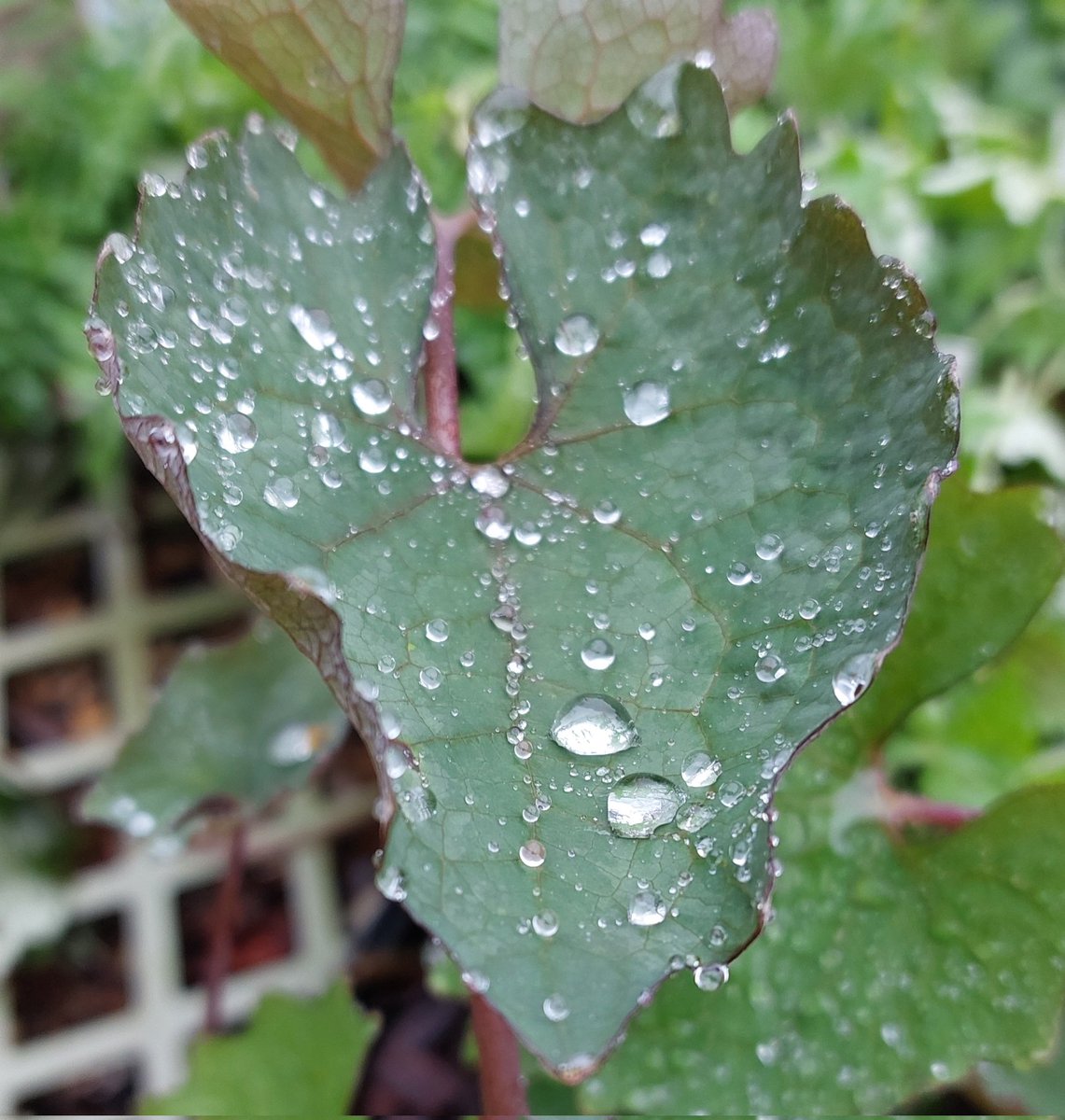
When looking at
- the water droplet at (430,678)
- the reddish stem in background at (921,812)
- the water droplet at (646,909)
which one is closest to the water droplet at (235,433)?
the water droplet at (430,678)

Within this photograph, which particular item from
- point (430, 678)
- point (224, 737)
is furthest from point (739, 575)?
point (224, 737)

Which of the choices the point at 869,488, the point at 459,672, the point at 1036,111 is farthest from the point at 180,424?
the point at 1036,111

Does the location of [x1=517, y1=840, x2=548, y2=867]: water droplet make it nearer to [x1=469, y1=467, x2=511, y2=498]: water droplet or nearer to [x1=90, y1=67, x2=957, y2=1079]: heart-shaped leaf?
[x1=90, y1=67, x2=957, y2=1079]: heart-shaped leaf

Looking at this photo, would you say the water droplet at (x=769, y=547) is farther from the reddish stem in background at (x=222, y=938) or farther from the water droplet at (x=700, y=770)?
the reddish stem in background at (x=222, y=938)

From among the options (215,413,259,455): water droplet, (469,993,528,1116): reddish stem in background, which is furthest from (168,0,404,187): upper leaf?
(469,993,528,1116): reddish stem in background

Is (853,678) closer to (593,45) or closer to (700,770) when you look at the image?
(700,770)
